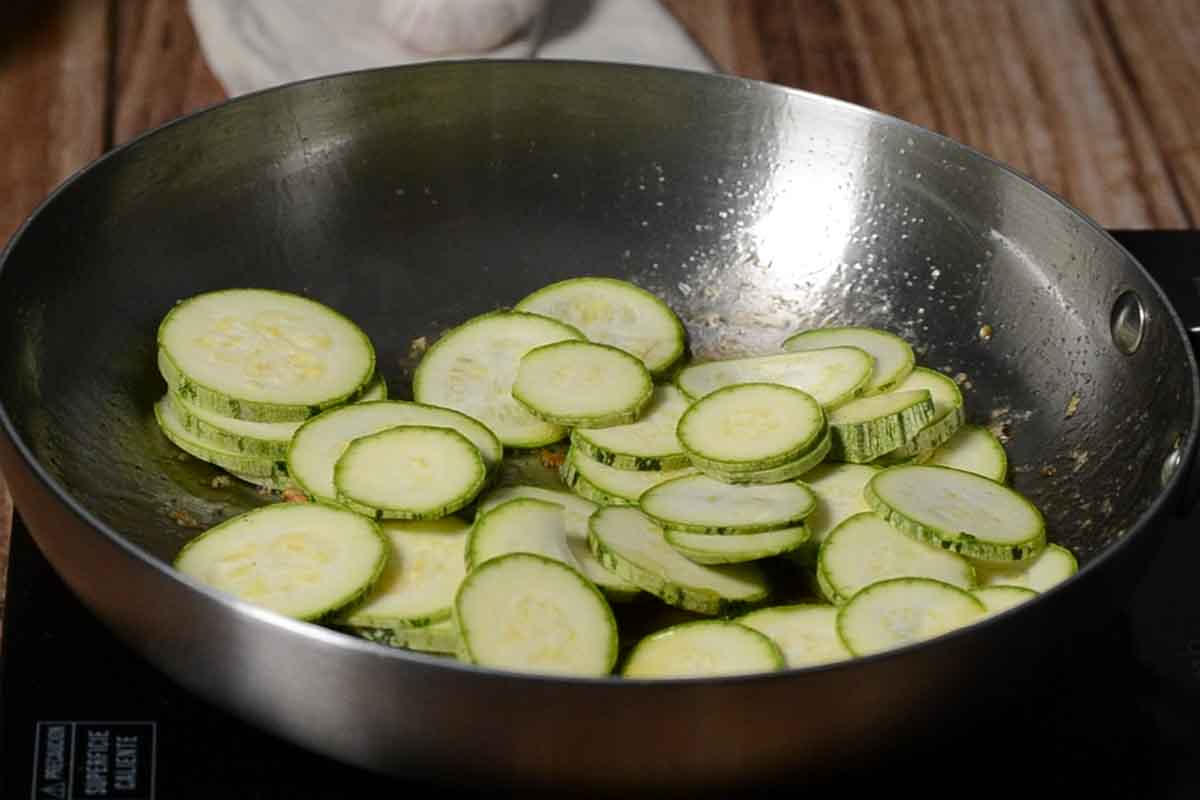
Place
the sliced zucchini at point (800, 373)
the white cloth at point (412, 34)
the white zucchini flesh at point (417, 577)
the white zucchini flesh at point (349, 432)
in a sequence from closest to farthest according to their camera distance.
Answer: the white zucchini flesh at point (417, 577) < the white zucchini flesh at point (349, 432) < the sliced zucchini at point (800, 373) < the white cloth at point (412, 34)

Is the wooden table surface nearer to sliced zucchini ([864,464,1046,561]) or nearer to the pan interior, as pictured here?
the pan interior

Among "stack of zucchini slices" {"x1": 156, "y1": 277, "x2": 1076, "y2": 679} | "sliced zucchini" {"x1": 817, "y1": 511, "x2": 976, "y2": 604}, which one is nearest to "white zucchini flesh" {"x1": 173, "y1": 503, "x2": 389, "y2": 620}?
"stack of zucchini slices" {"x1": 156, "y1": 277, "x2": 1076, "y2": 679}

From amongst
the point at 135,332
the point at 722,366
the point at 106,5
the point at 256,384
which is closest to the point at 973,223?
the point at 722,366

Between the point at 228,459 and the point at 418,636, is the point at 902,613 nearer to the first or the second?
the point at 418,636

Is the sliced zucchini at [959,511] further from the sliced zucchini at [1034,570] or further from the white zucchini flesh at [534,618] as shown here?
the white zucchini flesh at [534,618]

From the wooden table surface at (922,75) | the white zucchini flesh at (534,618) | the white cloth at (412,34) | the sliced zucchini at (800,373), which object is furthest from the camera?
the wooden table surface at (922,75)

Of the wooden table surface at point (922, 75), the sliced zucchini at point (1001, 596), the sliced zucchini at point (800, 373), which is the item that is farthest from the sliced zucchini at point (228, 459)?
the wooden table surface at point (922, 75)

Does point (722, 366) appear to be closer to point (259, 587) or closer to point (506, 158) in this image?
point (506, 158)
